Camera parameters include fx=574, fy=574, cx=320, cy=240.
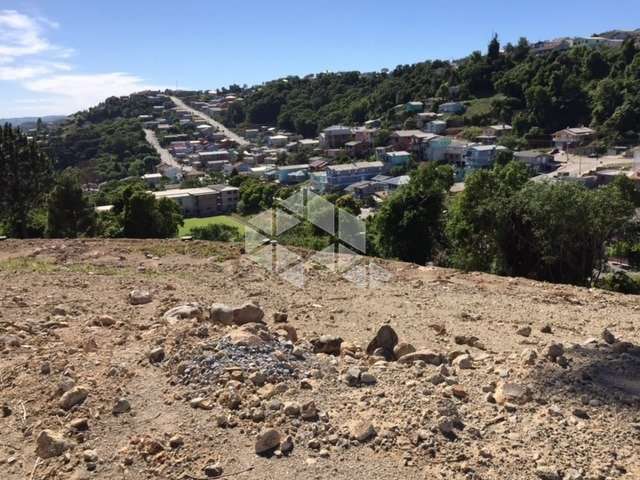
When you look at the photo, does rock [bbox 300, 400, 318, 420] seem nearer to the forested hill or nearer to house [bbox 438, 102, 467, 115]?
the forested hill

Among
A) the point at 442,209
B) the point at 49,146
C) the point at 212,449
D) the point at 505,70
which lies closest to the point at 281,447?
the point at 212,449

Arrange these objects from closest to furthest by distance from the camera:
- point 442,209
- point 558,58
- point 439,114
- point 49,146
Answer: point 442,209 → point 558,58 → point 439,114 → point 49,146

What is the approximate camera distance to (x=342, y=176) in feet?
167

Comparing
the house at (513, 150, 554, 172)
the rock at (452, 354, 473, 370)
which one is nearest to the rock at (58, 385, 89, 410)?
the rock at (452, 354, 473, 370)

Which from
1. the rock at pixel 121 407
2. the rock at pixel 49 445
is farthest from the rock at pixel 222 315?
the rock at pixel 49 445

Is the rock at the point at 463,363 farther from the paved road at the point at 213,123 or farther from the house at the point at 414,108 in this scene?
the paved road at the point at 213,123

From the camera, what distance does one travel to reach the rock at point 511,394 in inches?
169

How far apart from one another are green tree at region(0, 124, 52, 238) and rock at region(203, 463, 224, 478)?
17.2m

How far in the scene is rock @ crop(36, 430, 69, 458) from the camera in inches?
150

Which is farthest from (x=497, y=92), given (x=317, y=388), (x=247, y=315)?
(x=317, y=388)

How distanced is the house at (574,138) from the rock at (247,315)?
47.6 metres

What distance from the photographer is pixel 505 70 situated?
6575 centimetres

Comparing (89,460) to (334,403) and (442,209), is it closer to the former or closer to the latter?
(334,403)

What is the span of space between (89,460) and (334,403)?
170 cm
